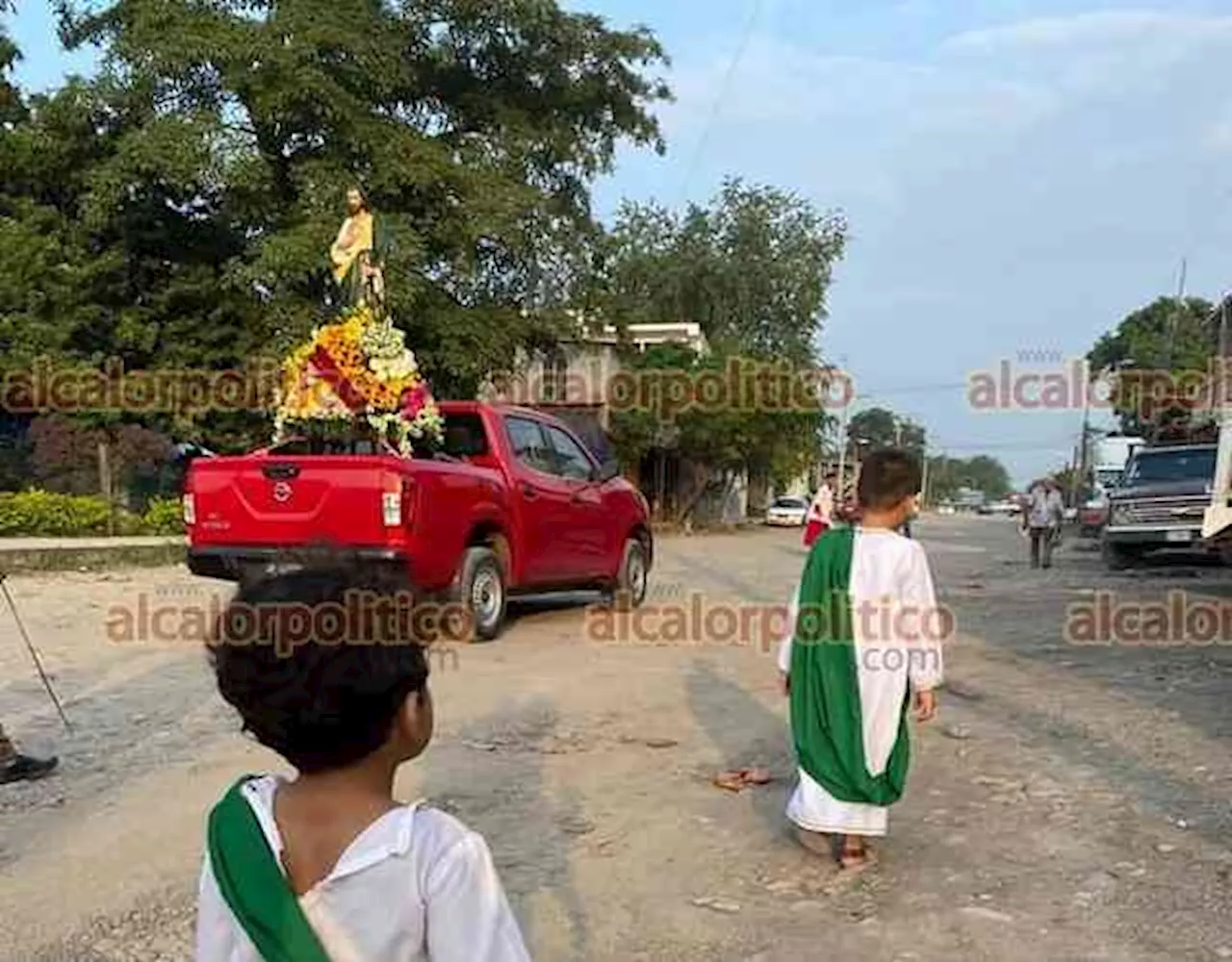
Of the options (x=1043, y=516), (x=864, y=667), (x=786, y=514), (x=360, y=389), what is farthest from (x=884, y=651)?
(x=786, y=514)

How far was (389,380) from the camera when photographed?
38.6 feet

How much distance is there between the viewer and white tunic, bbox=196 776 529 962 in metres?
2.03

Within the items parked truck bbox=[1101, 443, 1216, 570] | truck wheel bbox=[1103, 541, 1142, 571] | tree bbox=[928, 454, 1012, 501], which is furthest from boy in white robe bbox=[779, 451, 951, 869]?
tree bbox=[928, 454, 1012, 501]

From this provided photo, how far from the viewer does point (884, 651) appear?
5398 mm

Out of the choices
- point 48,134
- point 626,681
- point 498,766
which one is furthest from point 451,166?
point 498,766

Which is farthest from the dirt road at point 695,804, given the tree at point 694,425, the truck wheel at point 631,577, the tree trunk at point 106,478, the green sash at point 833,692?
the tree at point 694,425

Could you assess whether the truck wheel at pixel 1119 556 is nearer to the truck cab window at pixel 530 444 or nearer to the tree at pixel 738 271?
the truck cab window at pixel 530 444

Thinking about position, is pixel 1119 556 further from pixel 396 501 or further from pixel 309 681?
pixel 309 681

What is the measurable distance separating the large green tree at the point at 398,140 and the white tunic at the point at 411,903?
858 inches

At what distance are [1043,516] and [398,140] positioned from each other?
13.2 m

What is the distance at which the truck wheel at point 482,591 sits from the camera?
11.2 metres

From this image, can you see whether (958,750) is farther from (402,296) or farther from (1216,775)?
(402,296)

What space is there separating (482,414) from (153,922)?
25.3ft

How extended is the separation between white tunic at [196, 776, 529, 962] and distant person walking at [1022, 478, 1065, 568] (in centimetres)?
2207
